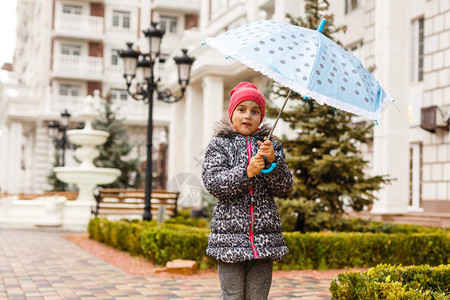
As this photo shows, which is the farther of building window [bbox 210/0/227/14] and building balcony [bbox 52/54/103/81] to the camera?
building balcony [bbox 52/54/103/81]

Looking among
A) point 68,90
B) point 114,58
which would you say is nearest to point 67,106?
point 68,90

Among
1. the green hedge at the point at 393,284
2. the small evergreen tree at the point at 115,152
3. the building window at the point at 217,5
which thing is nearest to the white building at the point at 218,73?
the building window at the point at 217,5

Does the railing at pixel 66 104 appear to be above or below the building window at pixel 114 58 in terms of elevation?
below

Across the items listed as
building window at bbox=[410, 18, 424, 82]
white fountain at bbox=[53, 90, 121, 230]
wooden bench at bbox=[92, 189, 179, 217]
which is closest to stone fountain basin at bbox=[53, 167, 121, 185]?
white fountain at bbox=[53, 90, 121, 230]

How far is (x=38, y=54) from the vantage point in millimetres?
39406

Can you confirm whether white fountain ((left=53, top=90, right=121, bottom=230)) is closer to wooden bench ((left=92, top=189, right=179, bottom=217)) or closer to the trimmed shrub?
wooden bench ((left=92, top=189, right=179, bottom=217))

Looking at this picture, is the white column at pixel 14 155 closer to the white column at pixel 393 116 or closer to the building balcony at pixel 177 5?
the building balcony at pixel 177 5

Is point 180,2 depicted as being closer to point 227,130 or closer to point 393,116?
point 393,116

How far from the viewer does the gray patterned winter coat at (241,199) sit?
11.3ft

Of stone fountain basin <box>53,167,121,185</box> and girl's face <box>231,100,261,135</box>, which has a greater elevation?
girl's face <box>231,100,261,135</box>

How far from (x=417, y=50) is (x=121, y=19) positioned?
2673 cm

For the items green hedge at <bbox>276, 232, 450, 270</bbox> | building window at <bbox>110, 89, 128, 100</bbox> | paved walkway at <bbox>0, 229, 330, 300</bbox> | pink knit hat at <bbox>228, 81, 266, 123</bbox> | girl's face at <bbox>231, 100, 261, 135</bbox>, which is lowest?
paved walkway at <bbox>0, 229, 330, 300</bbox>

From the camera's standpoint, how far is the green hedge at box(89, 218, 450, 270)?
8734 millimetres

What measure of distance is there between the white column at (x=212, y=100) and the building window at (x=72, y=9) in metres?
17.7
